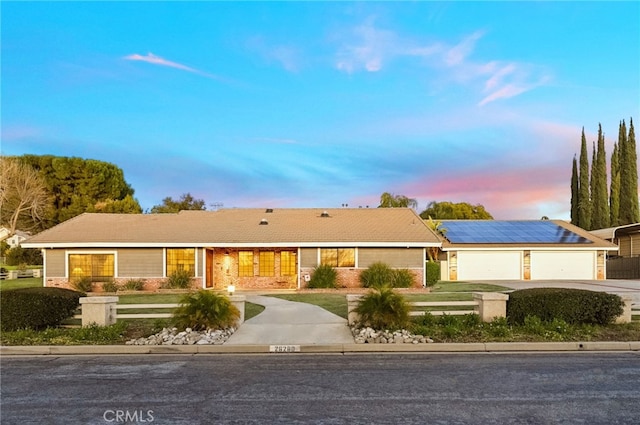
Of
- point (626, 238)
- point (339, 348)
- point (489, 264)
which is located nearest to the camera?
point (339, 348)

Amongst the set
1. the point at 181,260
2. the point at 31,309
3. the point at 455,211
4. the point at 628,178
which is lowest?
the point at 31,309

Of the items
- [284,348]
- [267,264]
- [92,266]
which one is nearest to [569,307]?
[284,348]

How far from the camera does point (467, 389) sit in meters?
7.82

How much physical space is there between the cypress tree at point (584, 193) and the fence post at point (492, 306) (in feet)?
160

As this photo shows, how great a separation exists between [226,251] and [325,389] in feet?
70.1

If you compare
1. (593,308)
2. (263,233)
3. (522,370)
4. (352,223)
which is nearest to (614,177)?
(352,223)

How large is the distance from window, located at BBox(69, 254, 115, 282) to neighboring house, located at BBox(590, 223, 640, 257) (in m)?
35.7

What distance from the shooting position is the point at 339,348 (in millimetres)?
11281

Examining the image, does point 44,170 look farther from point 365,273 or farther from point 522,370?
point 522,370

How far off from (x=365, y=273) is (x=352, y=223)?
4920 millimetres

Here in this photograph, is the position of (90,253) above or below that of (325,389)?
above

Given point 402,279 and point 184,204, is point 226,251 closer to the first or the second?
point 402,279

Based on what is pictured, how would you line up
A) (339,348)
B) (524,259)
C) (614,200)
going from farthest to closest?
(614,200)
(524,259)
(339,348)

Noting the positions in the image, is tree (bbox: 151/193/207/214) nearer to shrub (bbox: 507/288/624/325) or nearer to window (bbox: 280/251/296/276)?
window (bbox: 280/251/296/276)
